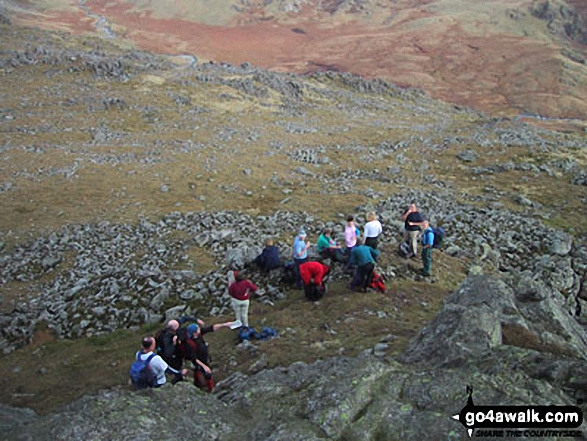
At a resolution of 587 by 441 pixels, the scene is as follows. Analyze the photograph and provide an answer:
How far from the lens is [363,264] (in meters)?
14.9

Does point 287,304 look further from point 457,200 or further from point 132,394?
point 457,200

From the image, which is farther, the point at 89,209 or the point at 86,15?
the point at 86,15

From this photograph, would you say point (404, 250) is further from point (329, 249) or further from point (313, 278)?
point (313, 278)

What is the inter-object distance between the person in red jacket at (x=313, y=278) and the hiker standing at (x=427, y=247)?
174 inches

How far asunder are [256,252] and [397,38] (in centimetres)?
14300

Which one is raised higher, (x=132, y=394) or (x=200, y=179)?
(x=132, y=394)

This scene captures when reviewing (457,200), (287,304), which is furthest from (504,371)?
(457,200)

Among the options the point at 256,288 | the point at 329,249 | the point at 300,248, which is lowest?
the point at 329,249

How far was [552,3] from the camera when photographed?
148 metres

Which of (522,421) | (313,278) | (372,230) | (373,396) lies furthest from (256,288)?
(522,421)

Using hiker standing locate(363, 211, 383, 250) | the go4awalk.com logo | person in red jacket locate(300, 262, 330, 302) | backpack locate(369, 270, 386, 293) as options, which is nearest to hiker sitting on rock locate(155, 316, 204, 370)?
person in red jacket locate(300, 262, 330, 302)

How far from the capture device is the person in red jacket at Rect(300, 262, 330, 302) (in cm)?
1509

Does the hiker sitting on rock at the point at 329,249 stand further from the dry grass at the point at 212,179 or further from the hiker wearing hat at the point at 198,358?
the hiker wearing hat at the point at 198,358

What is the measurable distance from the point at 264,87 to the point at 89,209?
3747 cm
